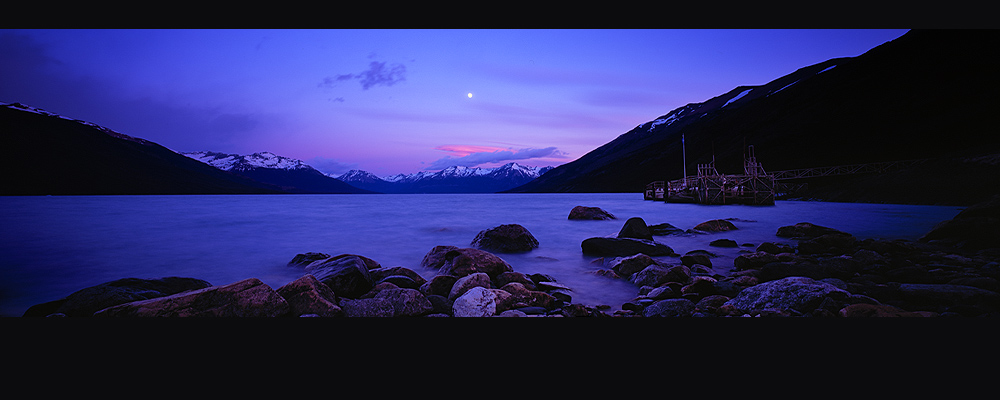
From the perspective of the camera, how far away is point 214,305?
4.92 metres

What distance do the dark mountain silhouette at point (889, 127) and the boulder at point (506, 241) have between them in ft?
114

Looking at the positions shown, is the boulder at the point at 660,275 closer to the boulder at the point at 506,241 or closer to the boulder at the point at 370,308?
the boulder at the point at 370,308

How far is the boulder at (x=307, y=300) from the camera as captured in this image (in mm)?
5117

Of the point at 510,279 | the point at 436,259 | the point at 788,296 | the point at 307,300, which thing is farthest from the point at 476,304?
the point at 436,259

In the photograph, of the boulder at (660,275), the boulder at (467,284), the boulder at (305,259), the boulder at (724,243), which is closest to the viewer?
the boulder at (467,284)

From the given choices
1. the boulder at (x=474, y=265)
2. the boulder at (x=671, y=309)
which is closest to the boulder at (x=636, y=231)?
the boulder at (x=474, y=265)

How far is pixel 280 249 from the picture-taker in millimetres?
13914

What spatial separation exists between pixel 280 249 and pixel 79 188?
149892 millimetres

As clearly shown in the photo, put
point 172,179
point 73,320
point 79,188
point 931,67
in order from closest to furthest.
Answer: point 73,320, point 931,67, point 79,188, point 172,179

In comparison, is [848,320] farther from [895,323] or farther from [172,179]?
[172,179]

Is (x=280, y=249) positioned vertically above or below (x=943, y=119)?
below

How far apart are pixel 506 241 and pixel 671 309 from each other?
23.0 ft

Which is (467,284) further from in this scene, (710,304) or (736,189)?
(736,189)
